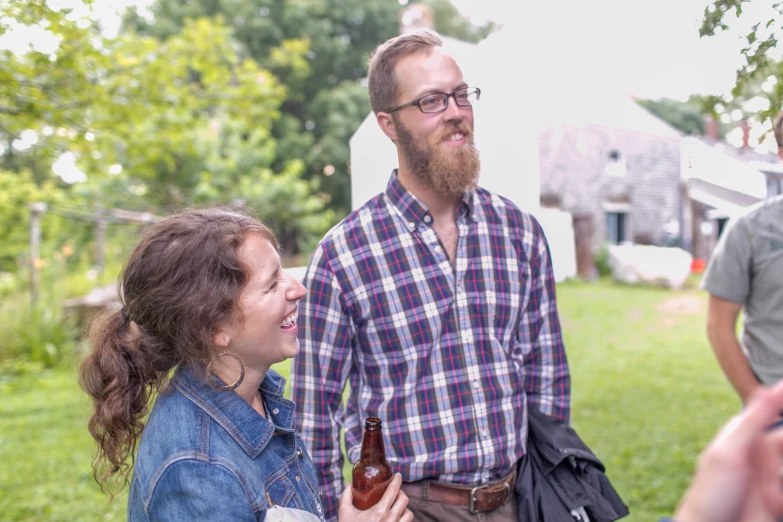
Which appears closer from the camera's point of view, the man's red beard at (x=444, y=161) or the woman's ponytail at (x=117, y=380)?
the woman's ponytail at (x=117, y=380)

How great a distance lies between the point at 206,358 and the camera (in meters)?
1.25

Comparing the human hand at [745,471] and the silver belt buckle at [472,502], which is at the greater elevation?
the human hand at [745,471]

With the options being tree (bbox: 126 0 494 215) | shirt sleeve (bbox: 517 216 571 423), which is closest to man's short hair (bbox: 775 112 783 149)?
shirt sleeve (bbox: 517 216 571 423)

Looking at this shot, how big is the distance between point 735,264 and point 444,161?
1.03 meters

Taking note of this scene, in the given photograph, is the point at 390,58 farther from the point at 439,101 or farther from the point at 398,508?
the point at 398,508

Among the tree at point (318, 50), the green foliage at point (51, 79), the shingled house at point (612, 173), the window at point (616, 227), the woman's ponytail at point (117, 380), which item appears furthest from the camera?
the tree at point (318, 50)

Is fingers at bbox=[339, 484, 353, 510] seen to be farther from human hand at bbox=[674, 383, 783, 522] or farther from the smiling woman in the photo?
human hand at bbox=[674, 383, 783, 522]

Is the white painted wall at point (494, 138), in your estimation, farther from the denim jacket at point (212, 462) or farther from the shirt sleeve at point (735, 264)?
the denim jacket at point (212, 462)

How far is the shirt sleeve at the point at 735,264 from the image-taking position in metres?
1.94

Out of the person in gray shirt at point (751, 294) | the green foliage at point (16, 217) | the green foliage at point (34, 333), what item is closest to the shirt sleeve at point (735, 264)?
the person in gray shirt at point (751, 294)

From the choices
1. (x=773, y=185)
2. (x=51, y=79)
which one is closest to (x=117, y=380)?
(x=773, y=185)

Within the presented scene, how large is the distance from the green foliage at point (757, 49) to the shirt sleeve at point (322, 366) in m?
1.15

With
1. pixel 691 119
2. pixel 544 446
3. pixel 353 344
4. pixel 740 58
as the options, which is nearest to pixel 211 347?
pixel 353 344

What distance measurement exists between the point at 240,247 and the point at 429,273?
2.03 feet
